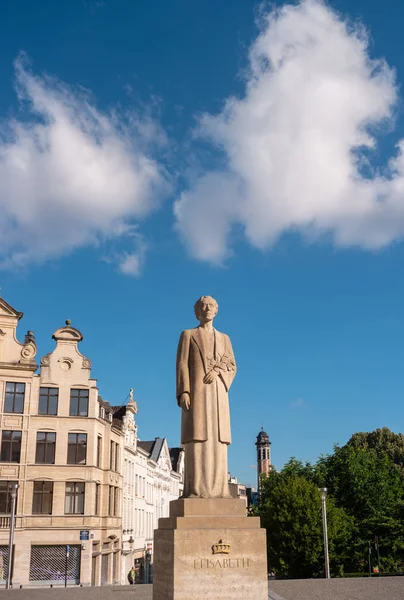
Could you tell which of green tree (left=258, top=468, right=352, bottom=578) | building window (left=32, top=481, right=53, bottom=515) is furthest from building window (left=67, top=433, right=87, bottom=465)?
green tree (left=258, top=468, right=352, bottom=578)

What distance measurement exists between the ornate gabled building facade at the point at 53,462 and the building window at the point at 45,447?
0.06 meters

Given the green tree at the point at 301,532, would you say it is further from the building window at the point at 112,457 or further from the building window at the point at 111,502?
the building window at the point at 112,457

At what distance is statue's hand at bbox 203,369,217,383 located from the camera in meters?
10.6

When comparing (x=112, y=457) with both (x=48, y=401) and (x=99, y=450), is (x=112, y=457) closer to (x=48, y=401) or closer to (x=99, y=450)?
(x=99, y=450)

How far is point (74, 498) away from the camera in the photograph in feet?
122

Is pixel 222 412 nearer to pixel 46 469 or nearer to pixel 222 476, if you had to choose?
pixel 222 476

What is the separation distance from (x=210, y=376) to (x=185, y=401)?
1.98 feet

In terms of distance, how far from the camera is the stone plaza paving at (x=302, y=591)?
1998 centimetres

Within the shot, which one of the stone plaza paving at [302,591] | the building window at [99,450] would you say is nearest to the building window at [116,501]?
the building window at [99,450]

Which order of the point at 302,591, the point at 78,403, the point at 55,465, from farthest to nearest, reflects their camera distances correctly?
the point at 78,403, the point at 55,465, the point at 302,591

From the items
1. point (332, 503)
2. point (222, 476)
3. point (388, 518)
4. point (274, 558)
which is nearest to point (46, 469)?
point (274, 558)

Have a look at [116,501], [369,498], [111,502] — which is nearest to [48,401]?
[111,502]

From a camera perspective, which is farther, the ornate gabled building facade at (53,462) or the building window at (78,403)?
the building window at (78,403)

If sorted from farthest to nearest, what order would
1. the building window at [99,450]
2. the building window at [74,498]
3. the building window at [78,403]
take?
the building window at [99,450], the building window at [78,403], the building window at [74,498]
